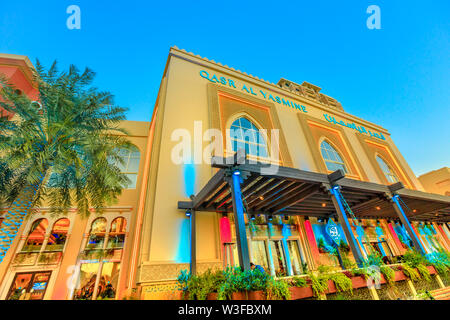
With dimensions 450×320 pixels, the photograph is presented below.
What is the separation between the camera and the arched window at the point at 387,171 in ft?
50.7

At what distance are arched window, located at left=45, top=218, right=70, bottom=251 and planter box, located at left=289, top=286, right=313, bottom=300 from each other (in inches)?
426

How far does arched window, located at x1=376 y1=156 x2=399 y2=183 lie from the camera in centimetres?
1546

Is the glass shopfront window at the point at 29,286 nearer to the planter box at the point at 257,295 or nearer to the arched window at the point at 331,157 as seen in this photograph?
the planter box at the point at 257,295

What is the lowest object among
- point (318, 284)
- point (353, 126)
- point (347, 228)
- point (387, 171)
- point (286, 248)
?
point (318, 284)

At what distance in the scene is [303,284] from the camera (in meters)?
4.16

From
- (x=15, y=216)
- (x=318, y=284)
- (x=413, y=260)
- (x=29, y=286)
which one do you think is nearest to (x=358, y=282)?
(x=318, y=284)

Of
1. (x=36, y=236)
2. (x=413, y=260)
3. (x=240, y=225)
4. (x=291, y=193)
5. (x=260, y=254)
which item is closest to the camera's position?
(x=240, y=225)

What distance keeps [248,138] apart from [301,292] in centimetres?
772

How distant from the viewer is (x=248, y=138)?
1071cm

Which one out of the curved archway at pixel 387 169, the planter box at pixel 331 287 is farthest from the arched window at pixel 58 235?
the curved archway at pixel 387 169

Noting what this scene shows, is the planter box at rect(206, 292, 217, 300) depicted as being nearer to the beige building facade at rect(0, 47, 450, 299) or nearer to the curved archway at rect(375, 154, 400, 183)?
the beige building facade at rect(0, 47, 450, 299)

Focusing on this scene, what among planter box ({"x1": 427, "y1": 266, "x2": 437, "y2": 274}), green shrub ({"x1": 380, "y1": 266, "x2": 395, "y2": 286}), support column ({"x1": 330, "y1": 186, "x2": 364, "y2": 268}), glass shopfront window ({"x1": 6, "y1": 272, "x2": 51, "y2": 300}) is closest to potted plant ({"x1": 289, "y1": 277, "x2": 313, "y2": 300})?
support column ({"x1": 330, "y1": 186, "x2": 364, "y2": 268})

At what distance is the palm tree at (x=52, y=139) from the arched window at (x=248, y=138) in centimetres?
555

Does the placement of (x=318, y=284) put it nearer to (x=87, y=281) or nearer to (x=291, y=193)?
(x=291, y=193)
